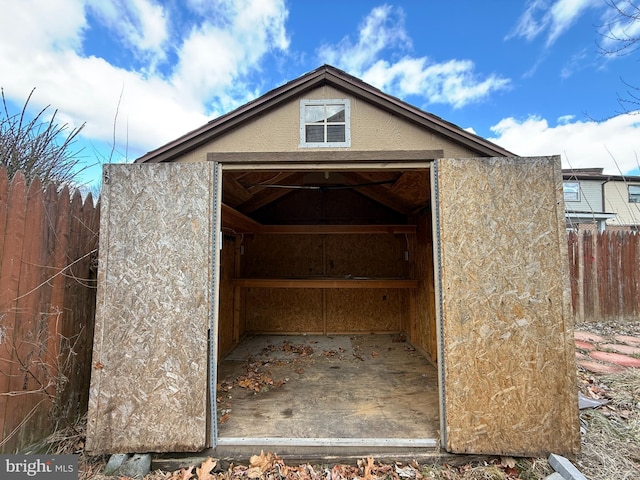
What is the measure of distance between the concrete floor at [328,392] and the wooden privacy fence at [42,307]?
1.42m

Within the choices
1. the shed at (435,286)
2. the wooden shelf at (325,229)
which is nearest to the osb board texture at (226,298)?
the wooden shelf at (325,229)

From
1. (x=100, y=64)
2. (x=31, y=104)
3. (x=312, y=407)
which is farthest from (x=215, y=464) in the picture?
(x=100, y=64)

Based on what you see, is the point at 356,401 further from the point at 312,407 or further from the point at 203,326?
the point at 203,326

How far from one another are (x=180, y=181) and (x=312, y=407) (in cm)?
270

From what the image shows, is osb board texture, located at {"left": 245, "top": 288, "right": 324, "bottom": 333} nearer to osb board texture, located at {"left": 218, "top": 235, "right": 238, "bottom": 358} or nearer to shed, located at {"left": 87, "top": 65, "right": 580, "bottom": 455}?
osb board texture, located at {"left": 218, "top": 235, "right": 238, "bottom": 358}

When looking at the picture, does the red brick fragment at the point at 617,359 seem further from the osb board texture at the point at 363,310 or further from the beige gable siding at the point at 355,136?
the beige gable siding at the point at 355,136

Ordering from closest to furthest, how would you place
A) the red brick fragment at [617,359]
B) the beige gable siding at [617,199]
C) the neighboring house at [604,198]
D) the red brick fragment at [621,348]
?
the red brick fragment at [617,359] → the red brick fragment at [621,348] → the neighboring house at [604,198] → the beige gable siding at [617,199]

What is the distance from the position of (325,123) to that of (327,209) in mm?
3672

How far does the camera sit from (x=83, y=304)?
2627mm

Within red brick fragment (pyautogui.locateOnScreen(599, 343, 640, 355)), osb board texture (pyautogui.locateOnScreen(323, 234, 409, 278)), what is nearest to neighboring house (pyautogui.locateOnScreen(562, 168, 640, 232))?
red brick fragment (pyautogui.locateOnScreen(599, 343, 640, 355))

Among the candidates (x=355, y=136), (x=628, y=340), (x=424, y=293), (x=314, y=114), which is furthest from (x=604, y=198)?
(x=314, y=114)

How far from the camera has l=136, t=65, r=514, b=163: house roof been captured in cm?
252

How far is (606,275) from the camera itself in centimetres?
606

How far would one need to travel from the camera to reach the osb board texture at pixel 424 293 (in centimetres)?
445
